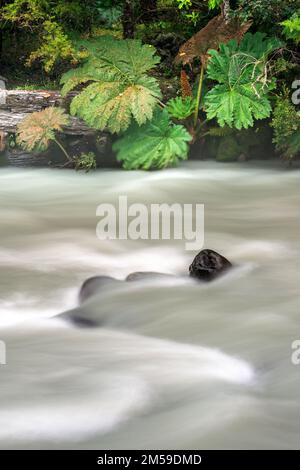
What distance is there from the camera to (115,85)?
10.9 meters

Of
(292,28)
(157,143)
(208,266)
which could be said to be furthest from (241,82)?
(208,266)

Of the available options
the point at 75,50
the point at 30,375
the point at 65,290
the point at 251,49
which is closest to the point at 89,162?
the point at 75,50

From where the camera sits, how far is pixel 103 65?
1102 centimetres

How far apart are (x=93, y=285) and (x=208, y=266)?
0.82 meters

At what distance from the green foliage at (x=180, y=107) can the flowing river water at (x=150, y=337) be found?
2302mm

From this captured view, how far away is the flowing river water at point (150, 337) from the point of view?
12.0ft

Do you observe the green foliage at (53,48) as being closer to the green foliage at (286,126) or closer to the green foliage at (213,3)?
the green foliage at (213,3)

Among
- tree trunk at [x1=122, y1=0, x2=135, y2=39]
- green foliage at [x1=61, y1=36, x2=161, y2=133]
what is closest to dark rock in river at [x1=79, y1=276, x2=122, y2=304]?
green foliage at [x1=61, y1=36, x2=161, y2=133]

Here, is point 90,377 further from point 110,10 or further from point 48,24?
point 110,10

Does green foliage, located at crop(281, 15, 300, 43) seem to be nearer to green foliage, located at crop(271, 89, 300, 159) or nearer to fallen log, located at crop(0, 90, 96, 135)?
green foliage, located at crop(271, 89, 300, 159)

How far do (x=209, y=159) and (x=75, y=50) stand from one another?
2343 mm

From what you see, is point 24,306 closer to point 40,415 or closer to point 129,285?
point 129,285

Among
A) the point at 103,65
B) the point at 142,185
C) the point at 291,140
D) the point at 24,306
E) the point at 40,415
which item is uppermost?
the point at 103,65

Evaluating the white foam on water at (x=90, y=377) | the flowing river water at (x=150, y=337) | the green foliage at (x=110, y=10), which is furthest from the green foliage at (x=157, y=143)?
the white foam on water at (x=90, y=377)
